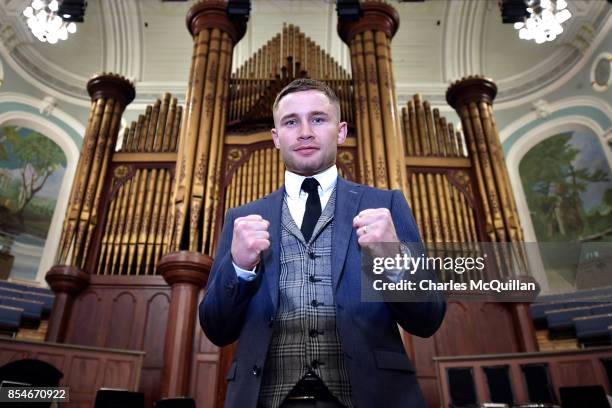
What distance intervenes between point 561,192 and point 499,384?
7581 millimetres

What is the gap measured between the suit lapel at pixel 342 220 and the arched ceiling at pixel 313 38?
10.2 meters

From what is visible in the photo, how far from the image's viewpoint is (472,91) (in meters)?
7.40

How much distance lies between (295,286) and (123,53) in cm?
1180

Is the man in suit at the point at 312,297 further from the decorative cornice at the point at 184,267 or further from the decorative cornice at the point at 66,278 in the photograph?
the decorative cornice at the point at 66,278

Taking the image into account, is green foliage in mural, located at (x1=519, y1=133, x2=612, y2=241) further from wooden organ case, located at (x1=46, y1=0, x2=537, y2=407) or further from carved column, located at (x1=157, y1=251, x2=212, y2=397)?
carved column, located at (x1=157, y1=251, x2=212, y2=397)

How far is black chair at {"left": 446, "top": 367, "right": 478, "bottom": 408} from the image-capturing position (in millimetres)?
4055

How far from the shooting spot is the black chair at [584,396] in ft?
11.4

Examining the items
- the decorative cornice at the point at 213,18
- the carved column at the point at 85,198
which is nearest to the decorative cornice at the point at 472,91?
the decorative cornice at the point at 213,18

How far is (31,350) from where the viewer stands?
4070mm

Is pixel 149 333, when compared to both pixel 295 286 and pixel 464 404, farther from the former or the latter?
pixel 295 286

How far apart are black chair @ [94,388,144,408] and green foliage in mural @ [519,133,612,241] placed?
29.8 ft

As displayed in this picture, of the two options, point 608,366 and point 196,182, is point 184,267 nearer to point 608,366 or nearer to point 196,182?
point 196,182

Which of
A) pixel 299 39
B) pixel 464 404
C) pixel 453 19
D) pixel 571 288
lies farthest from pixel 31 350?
pixel 453 19

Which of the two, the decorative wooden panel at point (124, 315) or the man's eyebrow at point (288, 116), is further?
the decorative wooden panel at point (124, 315)
